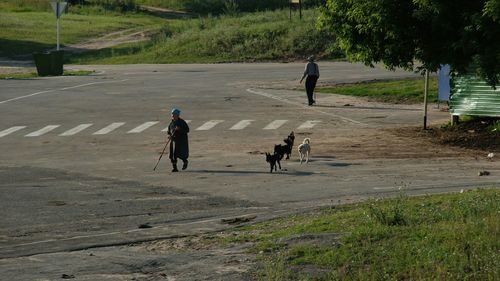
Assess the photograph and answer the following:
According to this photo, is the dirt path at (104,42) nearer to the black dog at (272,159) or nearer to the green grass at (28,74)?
the green grass at (28,74)

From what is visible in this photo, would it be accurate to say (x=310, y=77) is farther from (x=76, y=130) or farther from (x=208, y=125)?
(x=76, y=130)

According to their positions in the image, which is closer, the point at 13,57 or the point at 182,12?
the point at 13,57

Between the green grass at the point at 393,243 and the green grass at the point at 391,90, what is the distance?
84.3 feet

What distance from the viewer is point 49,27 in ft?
299

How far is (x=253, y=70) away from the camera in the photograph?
199 ft

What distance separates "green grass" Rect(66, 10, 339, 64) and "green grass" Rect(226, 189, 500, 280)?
5002 cm

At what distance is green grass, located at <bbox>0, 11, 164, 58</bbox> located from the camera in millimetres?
80688

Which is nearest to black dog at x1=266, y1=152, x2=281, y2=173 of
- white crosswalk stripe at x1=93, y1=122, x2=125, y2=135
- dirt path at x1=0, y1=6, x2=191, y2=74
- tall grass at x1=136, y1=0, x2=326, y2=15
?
white crosswalk stripe at x1=93, y1=122, x2=125, y2=135

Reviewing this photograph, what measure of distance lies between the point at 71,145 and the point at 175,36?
156 feet

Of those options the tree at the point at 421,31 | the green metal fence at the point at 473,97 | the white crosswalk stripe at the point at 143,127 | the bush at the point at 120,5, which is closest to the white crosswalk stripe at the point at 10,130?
the white crosswalk stripe at the point at 143,127

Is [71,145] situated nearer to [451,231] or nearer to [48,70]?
[451,231]

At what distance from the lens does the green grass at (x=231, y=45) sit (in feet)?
229

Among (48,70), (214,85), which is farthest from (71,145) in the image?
(48,70)

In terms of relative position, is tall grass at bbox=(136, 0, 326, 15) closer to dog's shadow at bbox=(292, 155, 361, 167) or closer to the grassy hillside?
the grassy hillside
